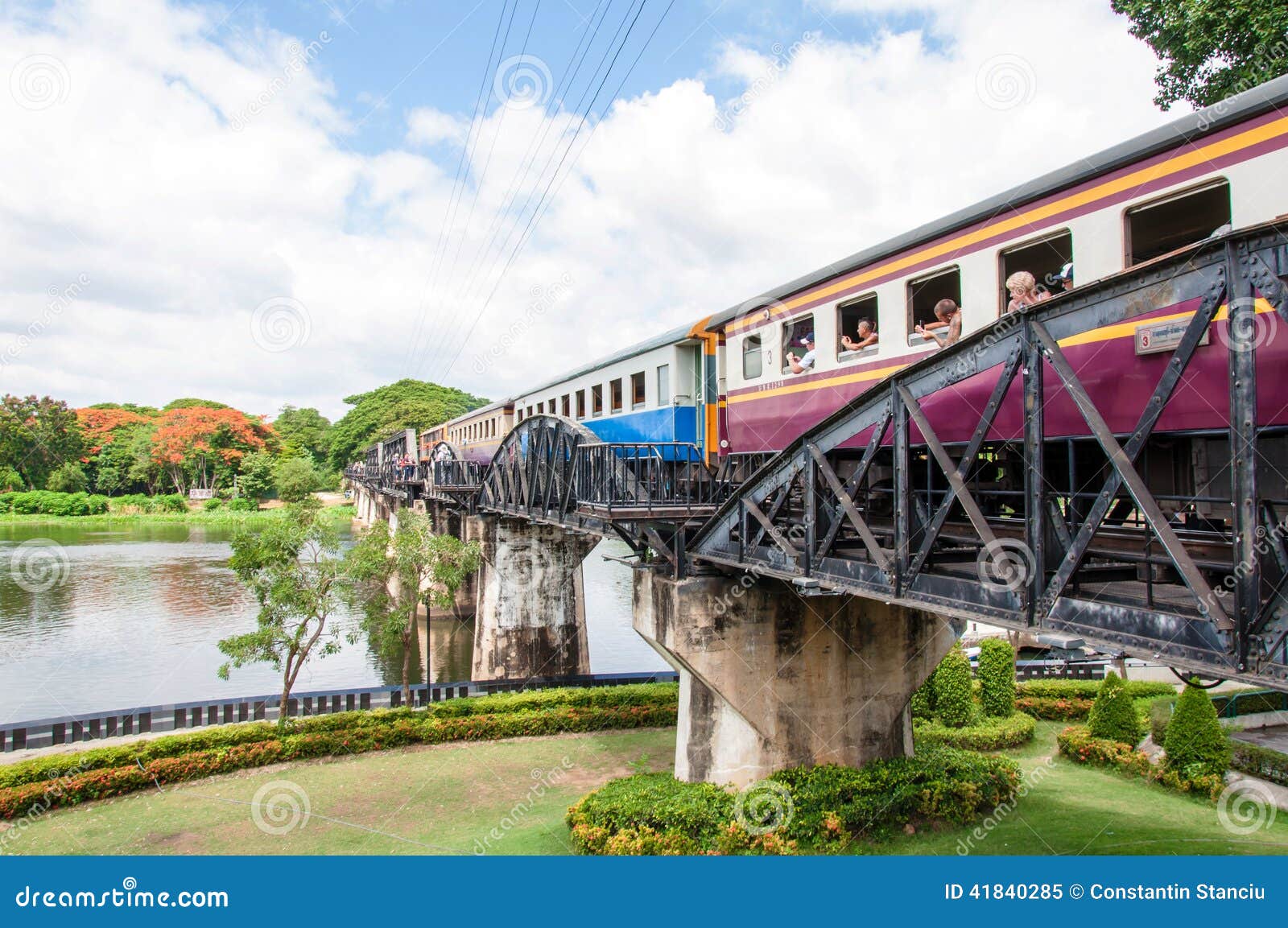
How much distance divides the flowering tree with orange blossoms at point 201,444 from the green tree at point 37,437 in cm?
756

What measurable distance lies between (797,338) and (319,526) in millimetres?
12307

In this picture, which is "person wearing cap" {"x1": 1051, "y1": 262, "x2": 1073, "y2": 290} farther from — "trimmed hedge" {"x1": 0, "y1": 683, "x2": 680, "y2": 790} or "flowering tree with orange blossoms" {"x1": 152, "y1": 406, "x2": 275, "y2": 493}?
"flowering tree with orange blossoms" {"x1": 152, "y1": 406, "x2": 275, "y2": 493}

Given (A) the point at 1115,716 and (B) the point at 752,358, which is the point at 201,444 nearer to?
(B) the point at 752,358

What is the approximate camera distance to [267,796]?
46.1 ft

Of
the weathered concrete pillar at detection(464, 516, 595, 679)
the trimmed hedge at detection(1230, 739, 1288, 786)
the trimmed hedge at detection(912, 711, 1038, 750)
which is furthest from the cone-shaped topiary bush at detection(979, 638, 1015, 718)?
the weathered concrete pillar at detection(464, 516, 595, 679)

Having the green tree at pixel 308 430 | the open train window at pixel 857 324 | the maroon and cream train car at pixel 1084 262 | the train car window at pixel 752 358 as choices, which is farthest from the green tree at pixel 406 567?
the green tree at pixel 308 430

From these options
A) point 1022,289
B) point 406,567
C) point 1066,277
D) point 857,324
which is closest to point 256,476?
point 406,567

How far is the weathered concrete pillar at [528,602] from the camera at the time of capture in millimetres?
25422

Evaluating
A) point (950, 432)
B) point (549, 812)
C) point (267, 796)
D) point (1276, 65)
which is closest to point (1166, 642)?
point (950, 432)

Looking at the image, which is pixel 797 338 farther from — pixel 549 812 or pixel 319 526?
pixel 319 526

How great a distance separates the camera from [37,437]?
71.4 m

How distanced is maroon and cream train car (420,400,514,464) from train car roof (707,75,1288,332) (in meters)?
18.6

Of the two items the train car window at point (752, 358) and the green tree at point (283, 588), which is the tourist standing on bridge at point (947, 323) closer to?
the train car window at point (752, 358)

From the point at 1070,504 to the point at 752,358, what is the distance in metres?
6.58
